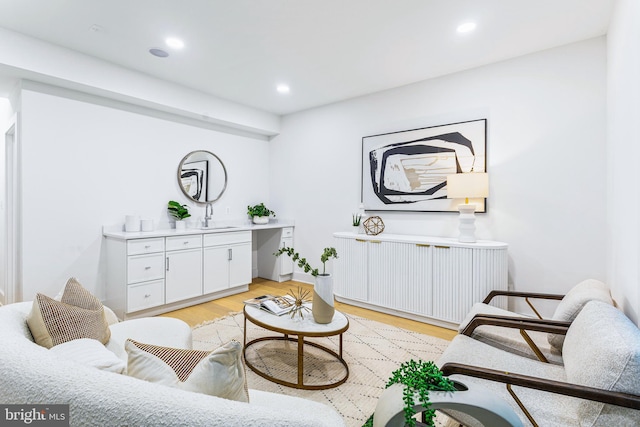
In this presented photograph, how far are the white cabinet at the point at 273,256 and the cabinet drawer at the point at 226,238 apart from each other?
636 mm

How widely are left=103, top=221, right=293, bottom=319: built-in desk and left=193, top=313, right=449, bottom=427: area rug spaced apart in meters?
0.71

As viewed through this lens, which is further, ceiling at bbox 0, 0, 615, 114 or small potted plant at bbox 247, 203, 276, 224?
small potted plant at bbox 247, 203, 276, 224

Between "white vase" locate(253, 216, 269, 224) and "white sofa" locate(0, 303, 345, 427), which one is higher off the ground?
"white vase" locate(253, 216, 269, 224)

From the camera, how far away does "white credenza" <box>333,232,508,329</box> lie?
2904mm

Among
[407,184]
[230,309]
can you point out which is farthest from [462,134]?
[230,309]

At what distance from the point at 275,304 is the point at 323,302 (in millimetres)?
457

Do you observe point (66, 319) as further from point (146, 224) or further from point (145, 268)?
point (146, 224)

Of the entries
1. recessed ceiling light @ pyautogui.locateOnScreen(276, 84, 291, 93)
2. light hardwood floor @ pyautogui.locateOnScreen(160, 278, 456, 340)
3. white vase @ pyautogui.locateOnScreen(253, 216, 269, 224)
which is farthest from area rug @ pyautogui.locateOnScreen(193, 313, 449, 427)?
recessed ceiling light @ pyautogui.locateOnScreen(276, 84, 291, 93)

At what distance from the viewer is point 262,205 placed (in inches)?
199

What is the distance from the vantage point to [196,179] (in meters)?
4.37

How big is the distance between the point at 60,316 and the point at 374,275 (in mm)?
2861

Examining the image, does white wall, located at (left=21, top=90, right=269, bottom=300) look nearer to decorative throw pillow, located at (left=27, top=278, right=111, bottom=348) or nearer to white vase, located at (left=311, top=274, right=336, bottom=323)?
decorative throw pillow, located at (left=27, top=278, right=111, bottom=348)

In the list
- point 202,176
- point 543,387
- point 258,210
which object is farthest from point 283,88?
point 543,387

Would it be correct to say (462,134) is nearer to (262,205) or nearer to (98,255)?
(262,205)
